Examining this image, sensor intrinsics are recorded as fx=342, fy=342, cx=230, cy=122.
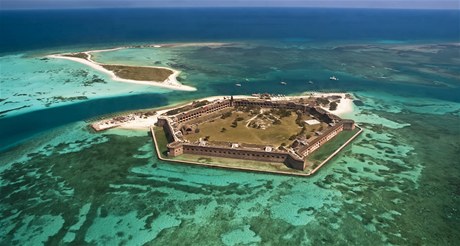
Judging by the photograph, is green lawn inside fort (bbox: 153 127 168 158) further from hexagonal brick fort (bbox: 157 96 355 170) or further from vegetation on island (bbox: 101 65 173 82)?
vegetation on island (bbox: 101 65 173 82)

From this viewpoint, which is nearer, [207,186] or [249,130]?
[207,186]

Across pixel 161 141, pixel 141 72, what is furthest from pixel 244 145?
pixel 141 72

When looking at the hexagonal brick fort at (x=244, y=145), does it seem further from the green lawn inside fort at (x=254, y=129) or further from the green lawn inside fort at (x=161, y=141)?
the green lawn inside fort at (x=254, y=129)

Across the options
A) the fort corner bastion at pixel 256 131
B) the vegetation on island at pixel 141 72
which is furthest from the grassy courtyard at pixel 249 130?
the vegetation on island at pixel 141 72

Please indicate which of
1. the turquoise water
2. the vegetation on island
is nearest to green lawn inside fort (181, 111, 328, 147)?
the turquoise water

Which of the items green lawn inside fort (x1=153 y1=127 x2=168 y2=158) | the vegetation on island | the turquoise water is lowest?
the turquoise water

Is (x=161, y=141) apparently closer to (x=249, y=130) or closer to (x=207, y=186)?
(x=249, y=130)
